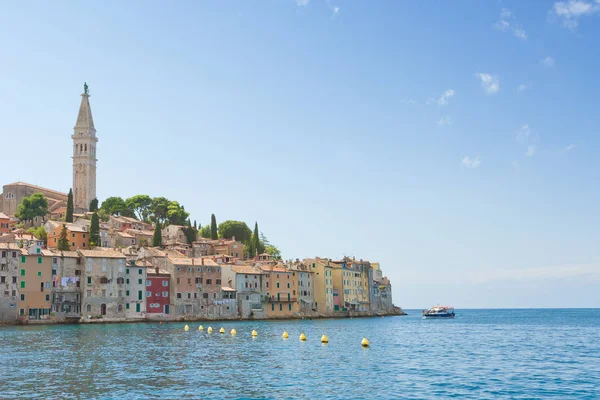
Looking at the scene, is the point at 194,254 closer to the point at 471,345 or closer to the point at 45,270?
the point at 45,270

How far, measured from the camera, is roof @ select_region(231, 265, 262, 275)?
322 feet

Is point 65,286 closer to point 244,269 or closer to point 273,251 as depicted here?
point 244,269

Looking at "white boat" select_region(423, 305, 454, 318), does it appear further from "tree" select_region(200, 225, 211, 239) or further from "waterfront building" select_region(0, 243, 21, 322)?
"waterfront building" select_region(0, 243, 21, 322)

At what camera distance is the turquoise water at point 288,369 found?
89.5ft

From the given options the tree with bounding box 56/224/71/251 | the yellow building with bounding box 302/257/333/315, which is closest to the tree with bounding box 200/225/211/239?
the yellow building with bounding box 302/257/333/315

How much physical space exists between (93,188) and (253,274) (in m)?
58.6

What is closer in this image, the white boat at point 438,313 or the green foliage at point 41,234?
the green foliage at point 41,234

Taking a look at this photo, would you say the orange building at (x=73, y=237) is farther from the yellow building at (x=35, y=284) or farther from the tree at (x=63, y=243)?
the yellow building at (x=35, y=284)

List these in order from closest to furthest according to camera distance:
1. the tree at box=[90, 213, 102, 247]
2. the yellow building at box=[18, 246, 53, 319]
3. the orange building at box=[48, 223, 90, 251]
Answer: the yellow building at box=[18, 246, 53, 319], the orange building at box=[48, 223, 90, 251], the tree at box=[90, 213, 102, 247]

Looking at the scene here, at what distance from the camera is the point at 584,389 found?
93.9 feet

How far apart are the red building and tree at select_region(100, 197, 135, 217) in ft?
155

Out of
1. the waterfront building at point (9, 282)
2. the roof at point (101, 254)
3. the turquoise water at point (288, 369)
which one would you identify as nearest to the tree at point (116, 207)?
the roof at point (101, 254)

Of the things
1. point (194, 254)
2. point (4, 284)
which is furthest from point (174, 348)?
point (194, 254)

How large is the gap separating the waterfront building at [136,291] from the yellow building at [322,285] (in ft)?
107
